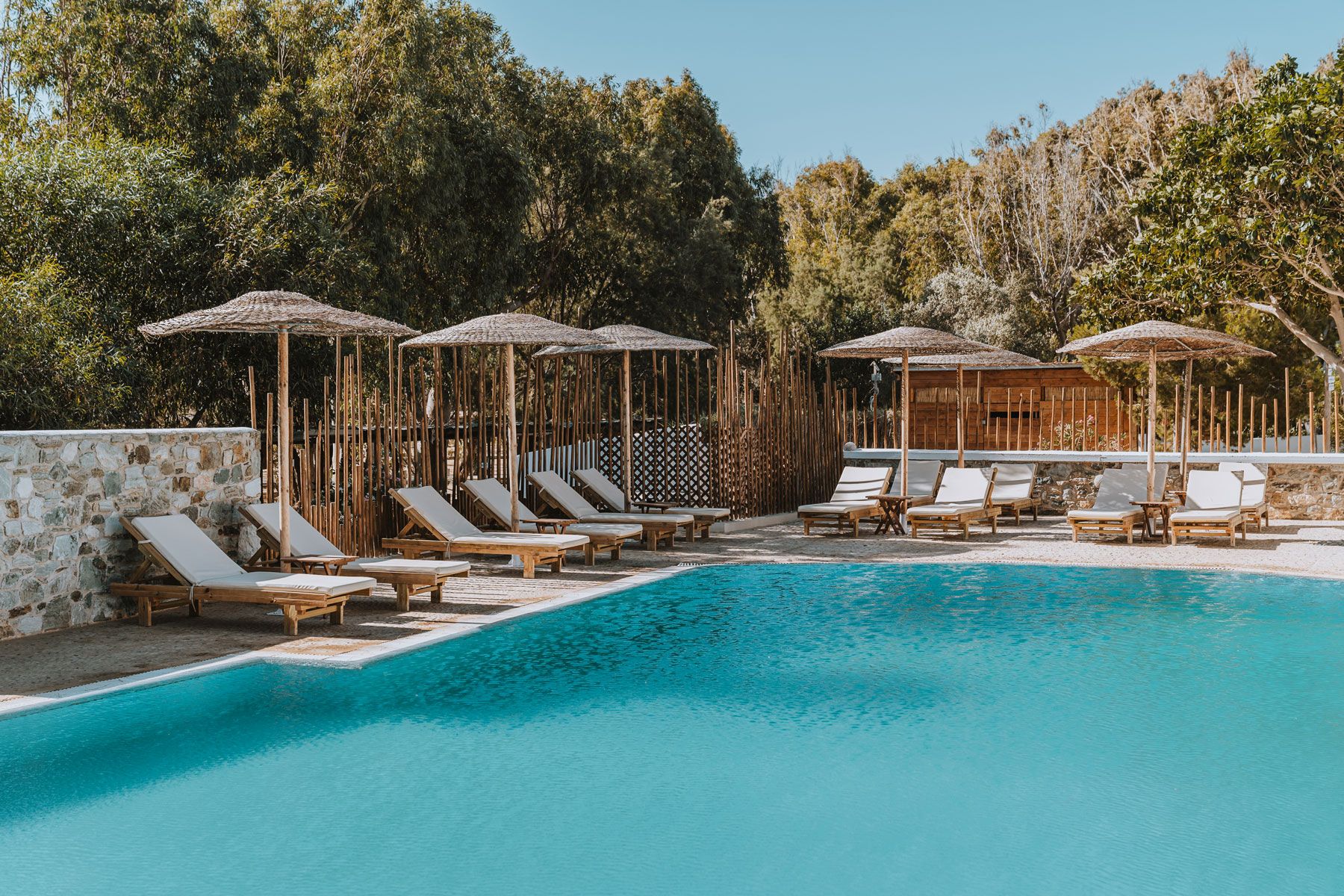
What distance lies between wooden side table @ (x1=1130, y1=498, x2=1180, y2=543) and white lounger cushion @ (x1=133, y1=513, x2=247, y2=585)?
942cm

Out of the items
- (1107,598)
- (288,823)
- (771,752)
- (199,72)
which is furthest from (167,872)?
(199,72)

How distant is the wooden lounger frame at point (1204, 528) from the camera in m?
12.4

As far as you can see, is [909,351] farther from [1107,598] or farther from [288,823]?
[288,823]

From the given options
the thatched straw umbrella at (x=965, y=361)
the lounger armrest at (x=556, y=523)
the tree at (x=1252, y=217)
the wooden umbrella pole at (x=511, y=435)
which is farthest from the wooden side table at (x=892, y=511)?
the tree at (x=1252, y=217)

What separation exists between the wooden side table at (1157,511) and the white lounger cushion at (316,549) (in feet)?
25.2

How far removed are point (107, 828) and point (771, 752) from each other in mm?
2984

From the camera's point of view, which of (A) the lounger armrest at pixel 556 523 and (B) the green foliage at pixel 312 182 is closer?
(A) the lounger armrest at pixel 556 523

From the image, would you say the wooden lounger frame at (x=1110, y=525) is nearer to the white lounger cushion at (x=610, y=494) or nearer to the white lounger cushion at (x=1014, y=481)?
the white lounger cushion at (x=1014, y=481)

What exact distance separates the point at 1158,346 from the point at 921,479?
3475mm

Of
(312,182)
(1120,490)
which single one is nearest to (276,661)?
(1120,490)

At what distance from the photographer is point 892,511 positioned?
1432cm

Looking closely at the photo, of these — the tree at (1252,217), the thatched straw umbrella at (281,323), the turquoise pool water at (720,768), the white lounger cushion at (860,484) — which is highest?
the tree at (1252,217)

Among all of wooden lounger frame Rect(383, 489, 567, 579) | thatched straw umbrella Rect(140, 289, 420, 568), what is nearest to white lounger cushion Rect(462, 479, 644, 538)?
wooden lounger frame Rect(383, 489, 567, 579)

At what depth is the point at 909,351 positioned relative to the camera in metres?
14.1
